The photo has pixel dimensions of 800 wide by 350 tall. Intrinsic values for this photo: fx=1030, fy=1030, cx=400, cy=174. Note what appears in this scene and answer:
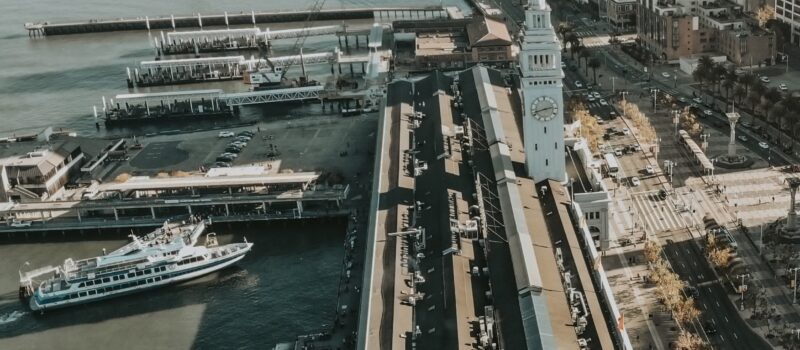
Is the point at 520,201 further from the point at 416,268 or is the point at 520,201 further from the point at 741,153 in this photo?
the point at 741,153

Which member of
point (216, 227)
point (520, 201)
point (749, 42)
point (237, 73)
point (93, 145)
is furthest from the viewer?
point (237, 73)

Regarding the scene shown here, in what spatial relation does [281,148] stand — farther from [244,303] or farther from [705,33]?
[705,33]

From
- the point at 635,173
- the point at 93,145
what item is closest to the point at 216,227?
the point at 93,145

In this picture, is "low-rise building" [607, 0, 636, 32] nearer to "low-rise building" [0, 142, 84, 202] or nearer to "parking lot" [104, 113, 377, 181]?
"parking lot" [104, 113, 377, 181]

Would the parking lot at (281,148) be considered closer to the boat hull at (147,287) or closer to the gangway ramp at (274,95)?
the gangway ramp at (274,95)

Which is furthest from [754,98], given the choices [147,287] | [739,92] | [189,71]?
[189,71]
